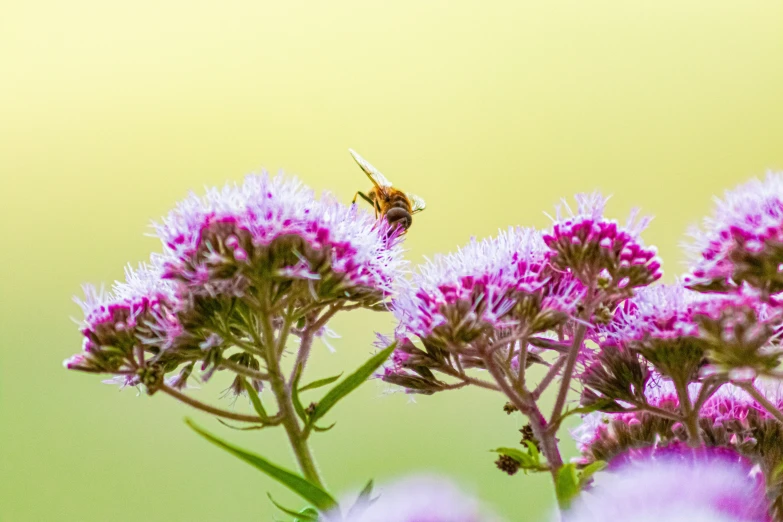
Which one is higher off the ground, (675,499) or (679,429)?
(679,429)

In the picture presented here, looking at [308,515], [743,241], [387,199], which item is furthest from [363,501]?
[387,199]

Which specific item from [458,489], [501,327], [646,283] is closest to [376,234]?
[501,327]

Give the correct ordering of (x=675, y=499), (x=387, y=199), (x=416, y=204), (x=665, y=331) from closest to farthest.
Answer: (x=675, y=499) → (x=665, y=331) → (x=387, y=199) → (x=416, y=204)

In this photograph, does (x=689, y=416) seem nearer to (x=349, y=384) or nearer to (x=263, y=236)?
(x=349, y=384)

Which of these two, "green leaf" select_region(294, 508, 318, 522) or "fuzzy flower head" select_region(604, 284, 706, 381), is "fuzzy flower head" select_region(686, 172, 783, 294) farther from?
"green leaf" select_region(294, 508, 318, 522)

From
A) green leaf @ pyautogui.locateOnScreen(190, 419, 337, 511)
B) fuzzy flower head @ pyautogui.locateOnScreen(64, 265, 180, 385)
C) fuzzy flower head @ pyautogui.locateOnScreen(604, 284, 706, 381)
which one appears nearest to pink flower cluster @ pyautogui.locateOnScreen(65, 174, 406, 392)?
fuzzy flower head @ pyautogui.locateOnScreen(64, 265, 180, 385)

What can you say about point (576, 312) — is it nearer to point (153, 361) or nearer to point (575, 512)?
point (575, 512)
